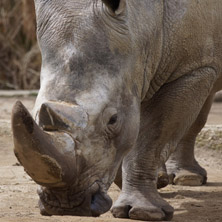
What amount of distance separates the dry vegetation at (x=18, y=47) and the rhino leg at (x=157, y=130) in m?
9.33

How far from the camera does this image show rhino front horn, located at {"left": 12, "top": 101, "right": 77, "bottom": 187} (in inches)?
145

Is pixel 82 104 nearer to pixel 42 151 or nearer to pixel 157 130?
pixel 42 151

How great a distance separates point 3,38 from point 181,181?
8939 millimetres

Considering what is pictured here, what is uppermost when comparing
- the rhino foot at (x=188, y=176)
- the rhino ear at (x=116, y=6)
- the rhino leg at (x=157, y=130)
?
the rhino ear at (x=116, y=6)

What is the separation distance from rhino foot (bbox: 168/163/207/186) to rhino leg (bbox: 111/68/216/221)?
53.3 inches

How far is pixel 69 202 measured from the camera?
417 centimetres

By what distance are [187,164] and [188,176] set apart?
0.73ft

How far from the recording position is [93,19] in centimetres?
446

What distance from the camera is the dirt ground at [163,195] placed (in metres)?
5.10

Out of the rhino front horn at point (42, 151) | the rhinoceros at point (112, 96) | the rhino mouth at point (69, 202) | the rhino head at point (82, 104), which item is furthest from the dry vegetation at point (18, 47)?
the rhino front horn at point (42, 151)

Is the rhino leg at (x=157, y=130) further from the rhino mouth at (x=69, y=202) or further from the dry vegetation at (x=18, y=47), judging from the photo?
the dry vegetation at (x=18, y=47)

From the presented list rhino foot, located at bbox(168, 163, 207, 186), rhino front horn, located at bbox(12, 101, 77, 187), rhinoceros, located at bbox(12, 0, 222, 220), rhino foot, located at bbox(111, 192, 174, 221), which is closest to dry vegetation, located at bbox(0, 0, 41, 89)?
rhino foot, located at bbox(168, 163, 207, 186)

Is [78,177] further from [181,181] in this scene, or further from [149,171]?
[181,181]

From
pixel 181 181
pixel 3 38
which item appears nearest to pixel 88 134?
pixel 181 181
